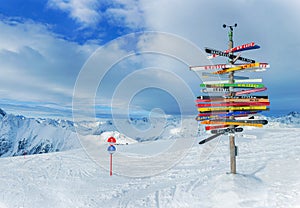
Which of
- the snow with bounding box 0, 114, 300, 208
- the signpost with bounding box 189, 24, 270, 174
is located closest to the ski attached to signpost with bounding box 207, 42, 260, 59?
the signpost with bounding box 189, 24, 270, 174

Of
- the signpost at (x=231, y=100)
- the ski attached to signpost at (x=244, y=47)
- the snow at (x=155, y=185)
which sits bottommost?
the snow at (x=155, y=185)

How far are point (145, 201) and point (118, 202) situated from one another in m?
0.82

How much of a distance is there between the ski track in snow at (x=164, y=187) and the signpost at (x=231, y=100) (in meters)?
1.19

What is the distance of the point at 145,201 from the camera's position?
6727 mm

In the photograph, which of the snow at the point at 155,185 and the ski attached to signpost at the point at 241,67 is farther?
the ski attached to signpost at the point at 241,67

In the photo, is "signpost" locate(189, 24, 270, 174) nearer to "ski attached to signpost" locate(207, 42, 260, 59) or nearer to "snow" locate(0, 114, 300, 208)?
"ski attached to signpost" locate(207, 42, 260, 59)

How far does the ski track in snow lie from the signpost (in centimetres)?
119

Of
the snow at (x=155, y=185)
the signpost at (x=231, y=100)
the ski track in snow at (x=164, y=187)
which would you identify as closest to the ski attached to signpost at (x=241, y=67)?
the signpost at (x=231, y=100)

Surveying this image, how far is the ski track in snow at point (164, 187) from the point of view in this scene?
20.2 ft

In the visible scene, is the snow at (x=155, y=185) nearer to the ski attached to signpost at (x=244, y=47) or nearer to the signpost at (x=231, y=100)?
the signpost at (x=231, y=100)

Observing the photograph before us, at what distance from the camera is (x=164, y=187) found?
309 inches

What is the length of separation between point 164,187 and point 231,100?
3.58 metres

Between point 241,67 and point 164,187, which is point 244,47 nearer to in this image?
point 241,67

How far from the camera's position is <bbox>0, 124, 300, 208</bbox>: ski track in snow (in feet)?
20.2
